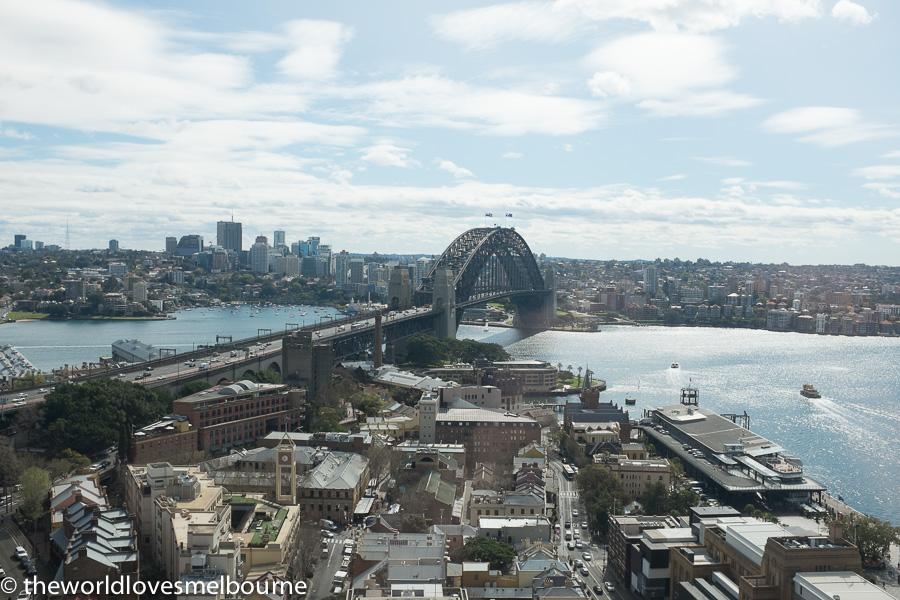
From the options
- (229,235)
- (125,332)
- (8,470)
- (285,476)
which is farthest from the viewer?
(229,235)

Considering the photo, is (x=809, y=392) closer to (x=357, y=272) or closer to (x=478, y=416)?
(x=478, y=416)

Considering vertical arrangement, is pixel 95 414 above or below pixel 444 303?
below

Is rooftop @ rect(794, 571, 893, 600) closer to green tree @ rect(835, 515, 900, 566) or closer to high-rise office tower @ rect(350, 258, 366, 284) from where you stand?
green tree @ rect(835, 515, 900, 566)

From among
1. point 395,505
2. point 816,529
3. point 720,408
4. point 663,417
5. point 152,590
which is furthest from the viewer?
point 720,408

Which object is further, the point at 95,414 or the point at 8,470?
the point at 95,414

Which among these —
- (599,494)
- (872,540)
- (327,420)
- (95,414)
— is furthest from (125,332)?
(872,540)

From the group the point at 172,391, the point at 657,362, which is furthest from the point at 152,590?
the point at 657,362

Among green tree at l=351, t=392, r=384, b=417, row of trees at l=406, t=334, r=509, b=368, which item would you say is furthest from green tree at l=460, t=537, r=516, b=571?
row of trees at l=406, t=334, r=509, b=368

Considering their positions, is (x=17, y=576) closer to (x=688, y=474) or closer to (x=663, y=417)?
(x=688, y=474)
